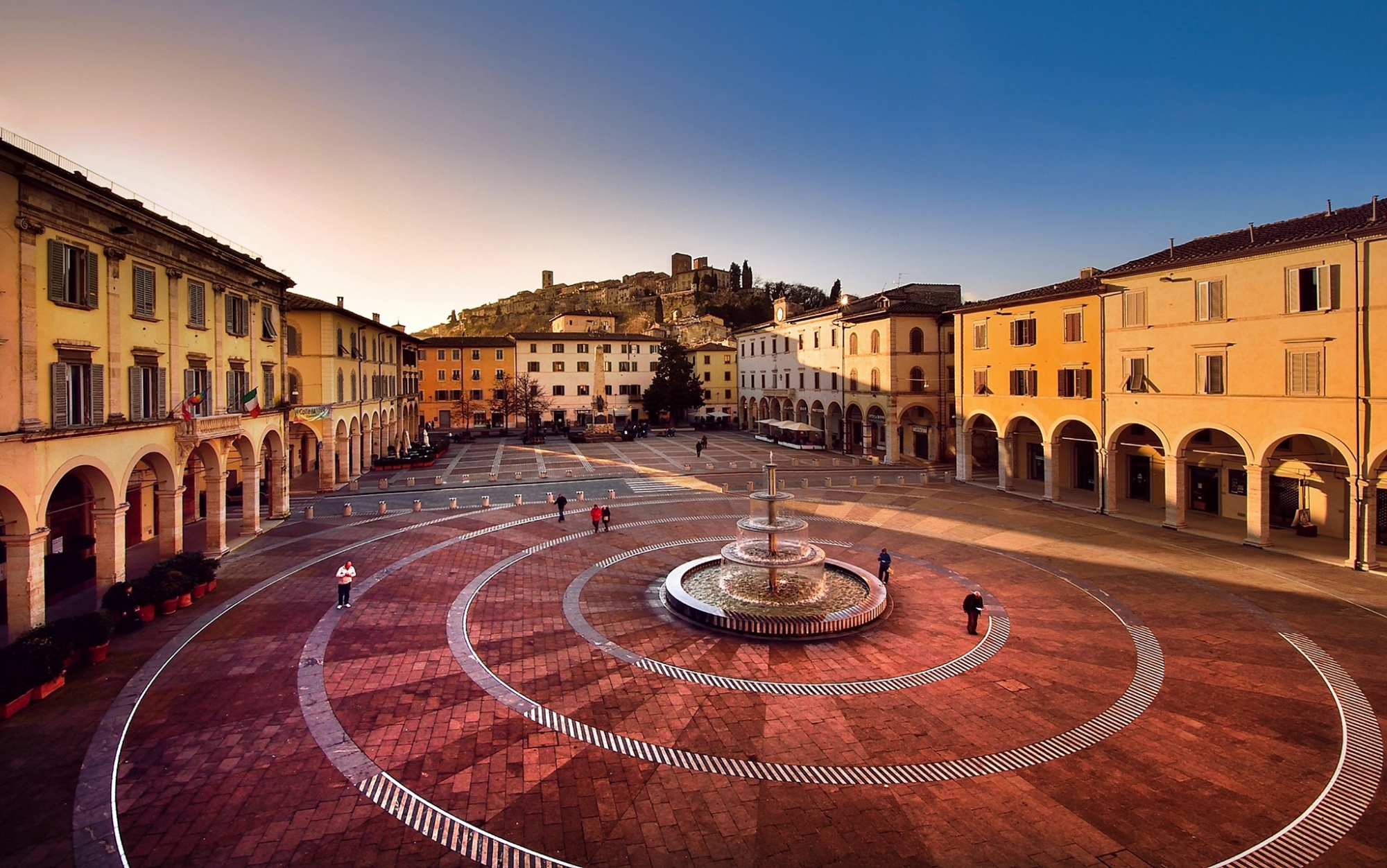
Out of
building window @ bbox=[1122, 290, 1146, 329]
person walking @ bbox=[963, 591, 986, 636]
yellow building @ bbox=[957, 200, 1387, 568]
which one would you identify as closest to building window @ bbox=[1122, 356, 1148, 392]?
yellow building @ bbox=[957, 200, 1387, 568]

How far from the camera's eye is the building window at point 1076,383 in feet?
107

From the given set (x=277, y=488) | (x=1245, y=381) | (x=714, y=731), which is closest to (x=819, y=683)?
(x=714, y=731)

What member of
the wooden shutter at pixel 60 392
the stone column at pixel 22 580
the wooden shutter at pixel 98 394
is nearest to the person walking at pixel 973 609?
the stone column at pixel 22 580

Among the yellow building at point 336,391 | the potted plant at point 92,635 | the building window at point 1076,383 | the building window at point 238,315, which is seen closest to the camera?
the potted plant at point 92,635

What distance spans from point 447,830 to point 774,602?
11.4m

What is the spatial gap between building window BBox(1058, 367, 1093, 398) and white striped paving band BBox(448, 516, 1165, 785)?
69.0ft

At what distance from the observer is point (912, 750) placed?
37.4 ft

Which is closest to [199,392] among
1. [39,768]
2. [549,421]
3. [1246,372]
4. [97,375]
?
[97,375]

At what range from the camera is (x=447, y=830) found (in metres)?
9.34

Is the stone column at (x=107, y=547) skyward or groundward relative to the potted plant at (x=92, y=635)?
skyward

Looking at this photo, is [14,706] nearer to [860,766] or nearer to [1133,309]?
[860,766]

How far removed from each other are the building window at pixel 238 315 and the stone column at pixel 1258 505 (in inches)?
1607

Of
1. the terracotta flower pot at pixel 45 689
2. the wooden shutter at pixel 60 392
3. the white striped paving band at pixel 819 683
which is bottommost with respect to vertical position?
the white striped paving band at pixel 819 683

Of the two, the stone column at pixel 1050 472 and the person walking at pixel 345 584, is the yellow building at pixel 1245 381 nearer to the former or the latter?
the stone column at pixel 1050 472
